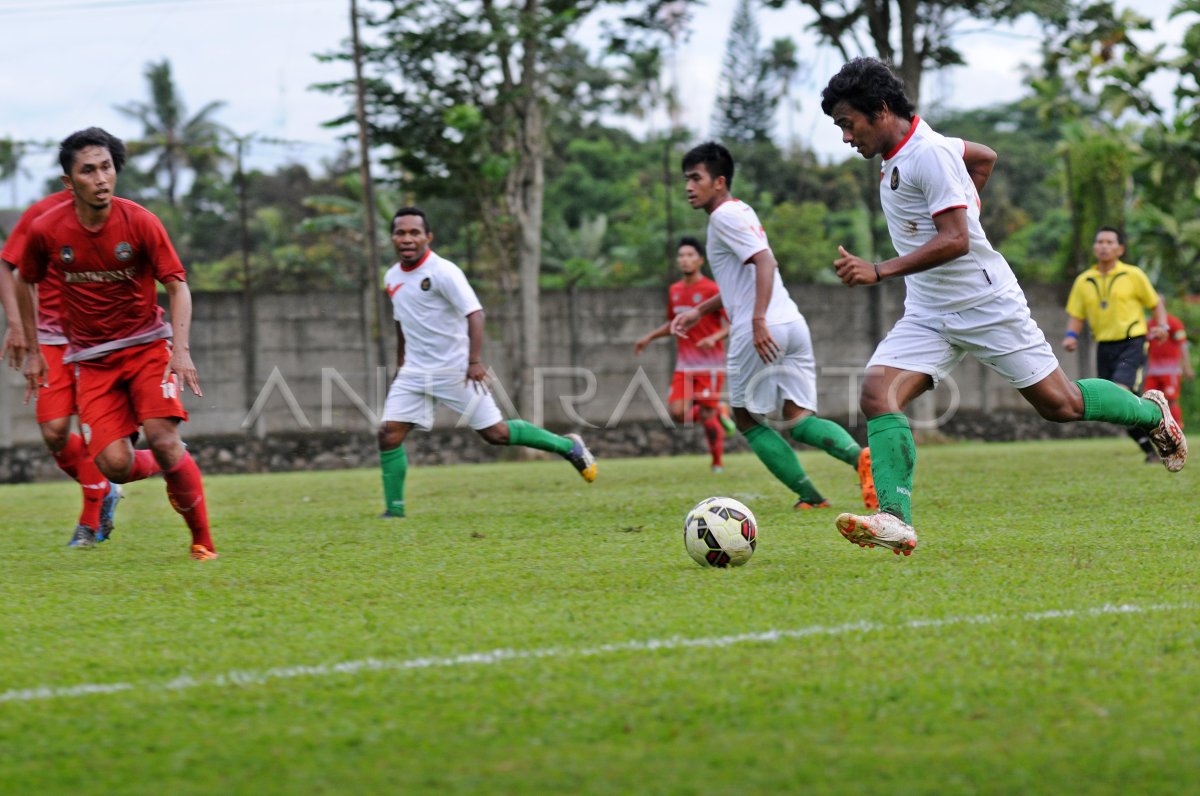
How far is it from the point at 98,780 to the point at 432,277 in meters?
6.66

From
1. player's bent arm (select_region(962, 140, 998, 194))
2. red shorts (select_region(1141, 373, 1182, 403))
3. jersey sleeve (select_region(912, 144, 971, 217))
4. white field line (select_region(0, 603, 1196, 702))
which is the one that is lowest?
white field line (select_region(0, 603, 1196, 702))

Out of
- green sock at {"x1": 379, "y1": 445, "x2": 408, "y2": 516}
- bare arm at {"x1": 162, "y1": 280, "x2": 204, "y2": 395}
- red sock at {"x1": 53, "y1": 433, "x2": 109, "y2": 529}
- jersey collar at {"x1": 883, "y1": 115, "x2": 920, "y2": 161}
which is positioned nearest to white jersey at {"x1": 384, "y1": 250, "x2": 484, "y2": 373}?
green sock at {"x1": 379, "y1": 445, "x2": 408, "y2": 516}

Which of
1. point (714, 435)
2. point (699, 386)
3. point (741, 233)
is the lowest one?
point (714, 435)

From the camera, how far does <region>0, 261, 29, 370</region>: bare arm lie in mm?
6418

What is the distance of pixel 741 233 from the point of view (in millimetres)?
8180

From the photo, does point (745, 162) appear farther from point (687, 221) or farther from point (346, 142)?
point (346, 142)

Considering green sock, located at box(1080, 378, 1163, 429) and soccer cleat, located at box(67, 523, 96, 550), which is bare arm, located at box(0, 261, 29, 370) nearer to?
soccer cleat, located at box(67, 523, 96, 550)

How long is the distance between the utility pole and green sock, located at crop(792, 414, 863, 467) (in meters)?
11.9

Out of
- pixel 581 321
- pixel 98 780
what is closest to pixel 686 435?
pixel 581 321

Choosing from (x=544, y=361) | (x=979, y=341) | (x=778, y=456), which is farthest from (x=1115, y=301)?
(x=544, y=361)

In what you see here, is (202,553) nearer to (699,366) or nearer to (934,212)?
(934,212)

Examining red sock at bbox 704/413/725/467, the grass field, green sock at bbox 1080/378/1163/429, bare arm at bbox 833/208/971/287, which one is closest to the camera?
the grass field

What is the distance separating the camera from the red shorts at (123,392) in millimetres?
6422

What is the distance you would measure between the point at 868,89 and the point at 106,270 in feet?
11.2
